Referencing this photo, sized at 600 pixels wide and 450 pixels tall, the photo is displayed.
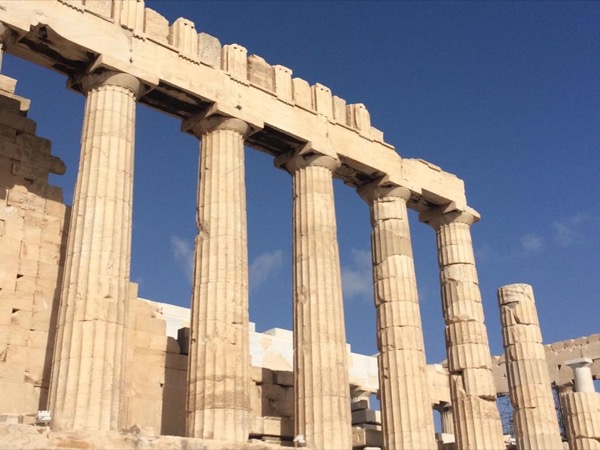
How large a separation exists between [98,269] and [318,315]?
6619 mm

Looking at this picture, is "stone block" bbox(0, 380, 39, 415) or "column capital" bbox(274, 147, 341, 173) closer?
"stone block" bbox(0, 380, 39, 415)

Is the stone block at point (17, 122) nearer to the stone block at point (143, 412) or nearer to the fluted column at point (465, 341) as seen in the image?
the stone block at point (143, 412)

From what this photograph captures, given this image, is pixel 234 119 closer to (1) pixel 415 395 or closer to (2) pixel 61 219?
(2) pixel 61 219

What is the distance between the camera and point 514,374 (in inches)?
1033

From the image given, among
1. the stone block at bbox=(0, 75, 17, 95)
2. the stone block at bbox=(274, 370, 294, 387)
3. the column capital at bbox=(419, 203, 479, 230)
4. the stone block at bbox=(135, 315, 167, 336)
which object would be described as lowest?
the stone block at bbox=(274, 370, 294, 387)

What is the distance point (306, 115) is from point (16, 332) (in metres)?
10.3

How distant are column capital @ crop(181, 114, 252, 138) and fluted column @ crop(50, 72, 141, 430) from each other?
2525 mm

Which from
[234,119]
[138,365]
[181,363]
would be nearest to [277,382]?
[181,363]

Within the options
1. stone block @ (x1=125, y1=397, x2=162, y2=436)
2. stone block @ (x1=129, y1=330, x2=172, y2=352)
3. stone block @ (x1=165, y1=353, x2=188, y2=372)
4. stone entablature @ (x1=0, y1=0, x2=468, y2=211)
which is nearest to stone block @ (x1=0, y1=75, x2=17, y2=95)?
stone entablature @ (x1=0, y1=0, x2=468, y2=211)

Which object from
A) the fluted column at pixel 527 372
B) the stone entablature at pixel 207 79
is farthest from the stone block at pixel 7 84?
the fluted column at pixel 527 372

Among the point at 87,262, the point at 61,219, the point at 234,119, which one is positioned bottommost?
the point at 87,262

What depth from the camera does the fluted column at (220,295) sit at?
56.6 feet

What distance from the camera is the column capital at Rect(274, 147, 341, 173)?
2261 cm

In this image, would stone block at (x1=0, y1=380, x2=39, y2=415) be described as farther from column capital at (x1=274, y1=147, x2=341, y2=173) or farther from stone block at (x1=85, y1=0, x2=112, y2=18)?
column capital at (x1=274, y1=147, x2=341, y2=173)
